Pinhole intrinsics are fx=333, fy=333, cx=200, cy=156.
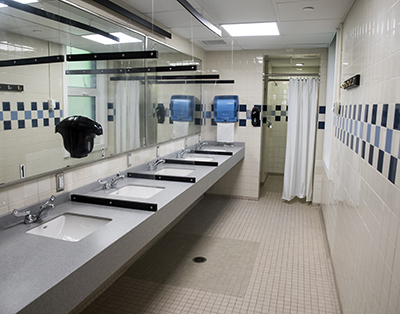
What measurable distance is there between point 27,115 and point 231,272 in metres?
2.27

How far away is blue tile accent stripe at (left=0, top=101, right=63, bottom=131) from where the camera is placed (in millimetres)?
1810

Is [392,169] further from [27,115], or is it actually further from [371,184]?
[27,115]

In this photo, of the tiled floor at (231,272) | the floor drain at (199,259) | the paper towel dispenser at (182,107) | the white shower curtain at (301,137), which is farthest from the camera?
the white shower curtain at (301,137)

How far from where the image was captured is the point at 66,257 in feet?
4.98

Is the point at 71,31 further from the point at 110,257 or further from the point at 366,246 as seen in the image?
the point at 366,246

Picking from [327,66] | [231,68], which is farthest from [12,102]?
[327,66]

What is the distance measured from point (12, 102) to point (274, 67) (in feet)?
21.3

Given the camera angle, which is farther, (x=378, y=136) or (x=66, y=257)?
(x=378, y=136)

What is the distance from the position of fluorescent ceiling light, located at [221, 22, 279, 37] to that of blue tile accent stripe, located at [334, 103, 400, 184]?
1.75 meters

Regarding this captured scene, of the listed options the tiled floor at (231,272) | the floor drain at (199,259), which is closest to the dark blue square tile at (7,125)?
the tiled floor at (231,272)

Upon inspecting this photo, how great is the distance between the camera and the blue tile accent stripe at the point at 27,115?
181 centimetres

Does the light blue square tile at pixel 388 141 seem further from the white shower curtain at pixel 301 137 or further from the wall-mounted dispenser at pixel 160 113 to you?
the white shower curtain at pixel 301 137

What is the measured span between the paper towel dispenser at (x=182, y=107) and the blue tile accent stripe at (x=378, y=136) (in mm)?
2180

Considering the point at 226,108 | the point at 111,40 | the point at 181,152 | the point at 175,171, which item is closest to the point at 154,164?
the point at 175,171
